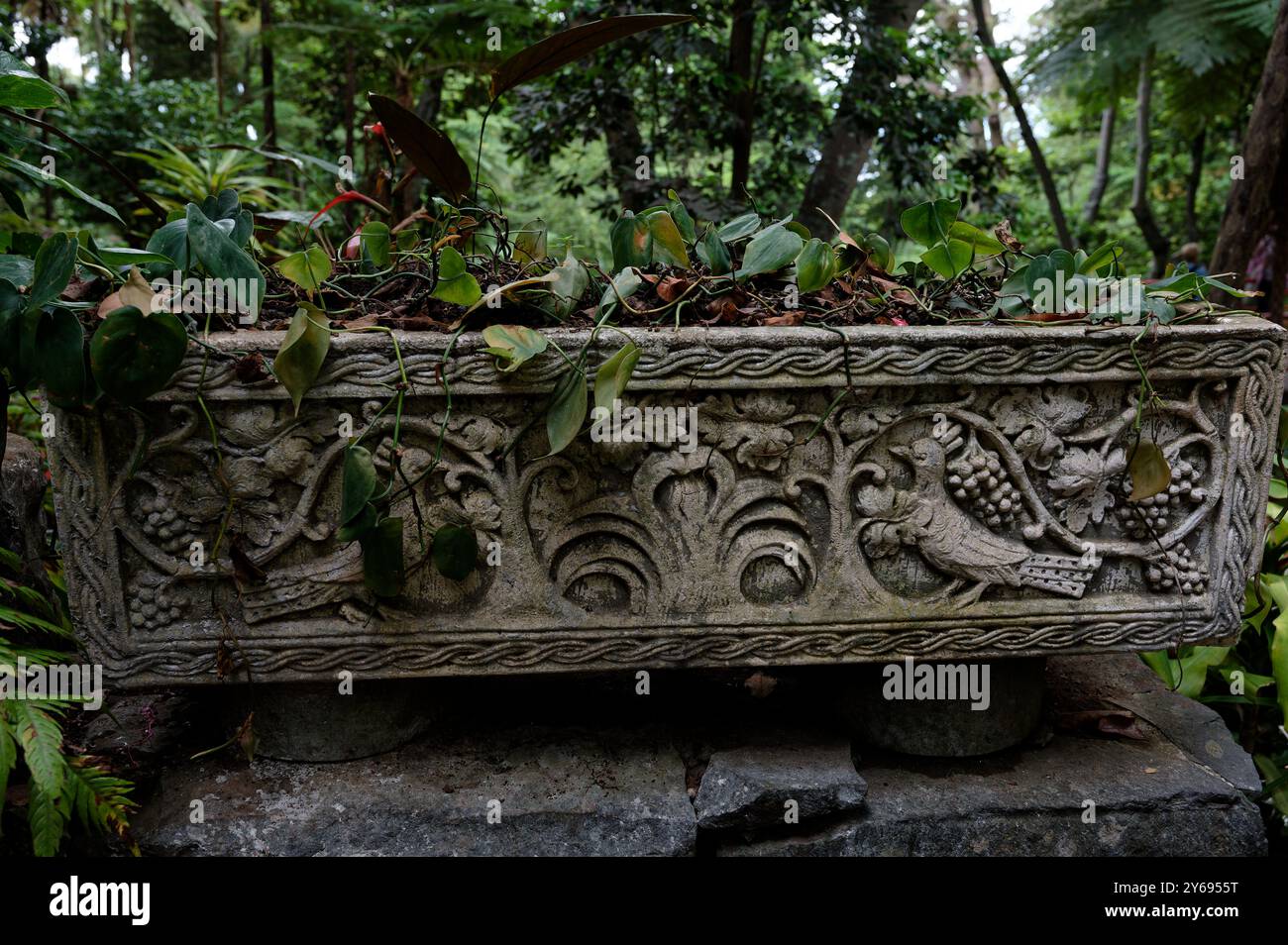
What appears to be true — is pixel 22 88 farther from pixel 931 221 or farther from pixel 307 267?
pixel 931 221

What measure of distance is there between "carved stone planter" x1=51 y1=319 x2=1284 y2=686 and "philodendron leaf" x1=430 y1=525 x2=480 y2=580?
9cm

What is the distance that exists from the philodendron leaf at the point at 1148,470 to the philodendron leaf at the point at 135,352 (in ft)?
6.52

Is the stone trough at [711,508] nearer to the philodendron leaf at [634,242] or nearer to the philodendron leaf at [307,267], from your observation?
the philodendron leaf at [307,267]

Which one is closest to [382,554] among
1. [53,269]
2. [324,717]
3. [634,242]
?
[324,717]

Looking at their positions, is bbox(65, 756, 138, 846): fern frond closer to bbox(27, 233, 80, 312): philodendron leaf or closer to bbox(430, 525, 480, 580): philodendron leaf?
bbox(430, 525, 480, 580): philodendron leaf

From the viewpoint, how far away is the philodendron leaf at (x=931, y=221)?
2334 mm

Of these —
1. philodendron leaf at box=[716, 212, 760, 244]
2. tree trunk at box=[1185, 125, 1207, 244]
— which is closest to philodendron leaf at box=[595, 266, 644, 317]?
philodendron leaf at box=[716, 212, 760, 244]

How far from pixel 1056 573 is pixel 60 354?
2129mm

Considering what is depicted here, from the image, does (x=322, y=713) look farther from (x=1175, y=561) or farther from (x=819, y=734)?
(x=1175, y=561)

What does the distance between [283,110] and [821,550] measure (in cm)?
779

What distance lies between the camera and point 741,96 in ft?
15.7

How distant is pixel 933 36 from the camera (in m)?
5.08

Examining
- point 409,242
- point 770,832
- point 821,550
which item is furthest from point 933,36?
point 770,832

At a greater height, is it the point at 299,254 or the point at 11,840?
the point at 299,254
